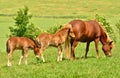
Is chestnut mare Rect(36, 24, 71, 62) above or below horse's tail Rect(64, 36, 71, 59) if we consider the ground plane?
above

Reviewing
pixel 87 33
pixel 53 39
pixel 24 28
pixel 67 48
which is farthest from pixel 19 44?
pixel 24 28

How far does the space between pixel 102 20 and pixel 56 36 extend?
72.0 feet

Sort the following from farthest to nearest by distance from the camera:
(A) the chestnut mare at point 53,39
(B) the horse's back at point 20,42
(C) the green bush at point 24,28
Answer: (C) the green bush at point 24,28, (A) the chestnut mare at point 53,39, (B) the horse's back at point 20,42

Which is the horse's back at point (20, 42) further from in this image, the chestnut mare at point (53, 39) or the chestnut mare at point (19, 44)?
the chestnut mare at point (53, 39)

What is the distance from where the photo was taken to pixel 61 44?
17172mm

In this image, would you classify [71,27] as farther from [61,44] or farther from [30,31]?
[30,31]

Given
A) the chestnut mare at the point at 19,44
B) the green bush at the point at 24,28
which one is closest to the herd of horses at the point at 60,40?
the chestnut mare at the point at 19,44

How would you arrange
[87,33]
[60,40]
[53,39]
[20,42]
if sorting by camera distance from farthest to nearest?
[87,33]
[60,40]
[53,39]
[20,42]

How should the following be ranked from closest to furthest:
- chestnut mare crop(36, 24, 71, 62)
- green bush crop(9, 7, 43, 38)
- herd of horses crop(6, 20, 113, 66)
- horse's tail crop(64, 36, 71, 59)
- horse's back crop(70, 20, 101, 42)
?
herd of horses crop(6, 20, 113, 66) → chestnut mare crop(36, 24, 71, 62) → horse's back crop(70, 20, 101, 42) → horse's tail crop(64, 36, 71, 59) → green bush crop(9, 7, 43, 38)

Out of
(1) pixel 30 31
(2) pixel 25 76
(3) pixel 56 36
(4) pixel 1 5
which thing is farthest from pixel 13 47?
(4) pixel 1 5

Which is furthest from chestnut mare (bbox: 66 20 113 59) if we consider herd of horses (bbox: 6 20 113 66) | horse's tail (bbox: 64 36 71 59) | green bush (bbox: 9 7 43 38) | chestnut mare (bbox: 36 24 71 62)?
green bush (bbox: 9 7 43 38)

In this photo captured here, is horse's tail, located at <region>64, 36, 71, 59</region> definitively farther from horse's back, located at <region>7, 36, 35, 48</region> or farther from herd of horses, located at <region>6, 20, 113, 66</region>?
horse's back, located at <region>7, 36, 35, 48</region>

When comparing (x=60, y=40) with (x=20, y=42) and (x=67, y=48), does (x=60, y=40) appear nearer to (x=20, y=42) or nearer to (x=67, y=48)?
(x=67, y=48)

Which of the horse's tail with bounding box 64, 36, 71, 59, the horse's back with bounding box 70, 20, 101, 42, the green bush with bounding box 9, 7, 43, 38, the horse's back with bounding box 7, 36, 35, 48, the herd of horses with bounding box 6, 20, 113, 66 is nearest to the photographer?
the horse's back with bounding box 7, 36, 35, 48
